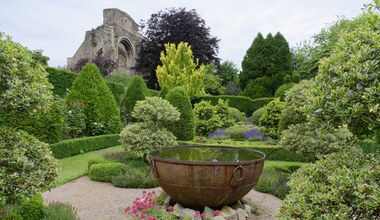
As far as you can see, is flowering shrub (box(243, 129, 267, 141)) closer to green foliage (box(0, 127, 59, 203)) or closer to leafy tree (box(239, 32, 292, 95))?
green foliage (box(0, 127, 59, 203))

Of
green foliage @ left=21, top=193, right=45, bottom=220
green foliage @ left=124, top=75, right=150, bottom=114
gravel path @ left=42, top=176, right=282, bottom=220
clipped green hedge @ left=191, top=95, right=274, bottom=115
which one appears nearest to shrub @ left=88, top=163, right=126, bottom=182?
gravel path @ left=42, top=176, right=282, bottom=220

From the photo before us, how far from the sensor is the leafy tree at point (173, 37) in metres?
24.8

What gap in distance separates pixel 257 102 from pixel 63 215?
21.6 meters

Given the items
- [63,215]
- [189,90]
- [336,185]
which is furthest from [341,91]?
[189,90]

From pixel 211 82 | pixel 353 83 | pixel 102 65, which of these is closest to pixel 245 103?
pixel 211 82

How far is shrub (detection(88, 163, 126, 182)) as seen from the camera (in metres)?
5.64

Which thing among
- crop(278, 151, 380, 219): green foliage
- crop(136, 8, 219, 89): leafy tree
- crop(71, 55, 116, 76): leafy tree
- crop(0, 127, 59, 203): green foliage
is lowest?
crop(278, 151, 380, 219): green foliage

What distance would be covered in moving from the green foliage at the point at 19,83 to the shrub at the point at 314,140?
5992 mm

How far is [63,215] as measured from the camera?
3271 mm

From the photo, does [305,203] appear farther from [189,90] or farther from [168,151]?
[189,90]

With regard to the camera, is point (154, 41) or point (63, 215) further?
point (154, 41)

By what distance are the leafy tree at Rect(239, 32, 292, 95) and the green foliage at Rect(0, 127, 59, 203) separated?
2776cm

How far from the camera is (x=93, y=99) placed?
383 inches

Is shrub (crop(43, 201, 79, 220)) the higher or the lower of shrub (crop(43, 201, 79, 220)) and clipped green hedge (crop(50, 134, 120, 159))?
the lower
